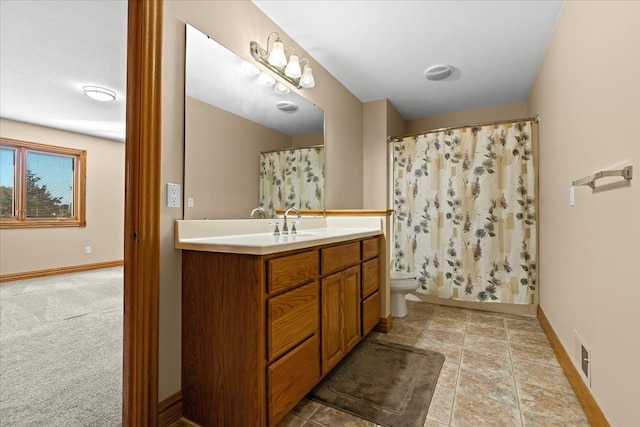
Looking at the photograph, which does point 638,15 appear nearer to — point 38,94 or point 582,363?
point 582,363

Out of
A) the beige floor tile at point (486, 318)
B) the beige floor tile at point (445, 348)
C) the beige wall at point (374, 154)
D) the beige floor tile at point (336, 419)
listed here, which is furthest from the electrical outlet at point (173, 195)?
the beige floor tile at point (486, 318)

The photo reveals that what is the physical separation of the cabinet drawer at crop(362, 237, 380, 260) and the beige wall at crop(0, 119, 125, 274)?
203 inches

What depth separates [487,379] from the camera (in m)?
1.78

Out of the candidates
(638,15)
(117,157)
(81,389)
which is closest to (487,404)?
(638,15)

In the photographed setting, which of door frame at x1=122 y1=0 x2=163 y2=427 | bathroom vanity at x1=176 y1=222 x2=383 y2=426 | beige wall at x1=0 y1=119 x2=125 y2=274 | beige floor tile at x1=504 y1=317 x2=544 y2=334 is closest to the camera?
bathroom vanity at x1=176 y1=222 x2=383 y2=426

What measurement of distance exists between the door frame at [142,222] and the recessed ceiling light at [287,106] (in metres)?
0.99

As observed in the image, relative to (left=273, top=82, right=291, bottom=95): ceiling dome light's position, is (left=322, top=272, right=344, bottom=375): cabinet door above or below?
below

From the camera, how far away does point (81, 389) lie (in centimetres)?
168

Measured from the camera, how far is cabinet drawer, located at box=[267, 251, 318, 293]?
127 cm

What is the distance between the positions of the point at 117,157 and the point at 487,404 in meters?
6.31

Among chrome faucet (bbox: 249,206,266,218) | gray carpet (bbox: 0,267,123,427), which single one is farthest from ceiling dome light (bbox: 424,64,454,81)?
gray carpet (bbox: 0,267,123,427)

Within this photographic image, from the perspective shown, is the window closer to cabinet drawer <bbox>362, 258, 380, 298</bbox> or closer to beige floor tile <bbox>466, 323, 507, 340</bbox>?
cabinet drawer <bbox>362, 258, 380, 298</bbox>

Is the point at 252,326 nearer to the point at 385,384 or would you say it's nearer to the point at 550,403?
the point at 385,384

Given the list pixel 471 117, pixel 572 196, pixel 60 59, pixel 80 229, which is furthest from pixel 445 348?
pixel 80 229
